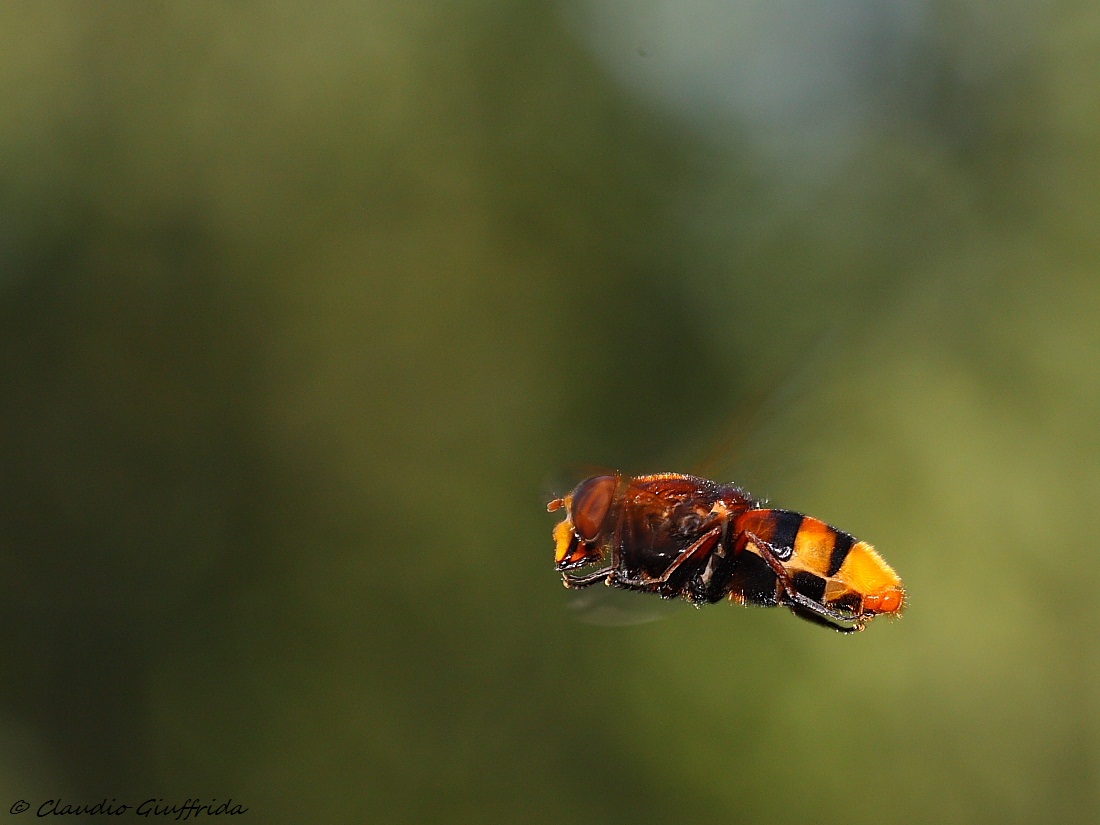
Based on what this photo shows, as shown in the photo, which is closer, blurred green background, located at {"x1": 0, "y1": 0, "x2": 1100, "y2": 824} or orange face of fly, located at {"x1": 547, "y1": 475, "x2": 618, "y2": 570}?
orange face of fly, located at {"x1": 547, "y1": 475, "x2": 618, "y2": 570}

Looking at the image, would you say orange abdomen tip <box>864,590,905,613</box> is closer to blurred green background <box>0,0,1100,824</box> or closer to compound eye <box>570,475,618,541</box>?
compound eye <box>570,475,618,541</box>

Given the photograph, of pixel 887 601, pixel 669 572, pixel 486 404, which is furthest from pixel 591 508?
pixel 486 404

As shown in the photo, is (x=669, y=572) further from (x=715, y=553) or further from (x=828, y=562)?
(x=828, y=562)

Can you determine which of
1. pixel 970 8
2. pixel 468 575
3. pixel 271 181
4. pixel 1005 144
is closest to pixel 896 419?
pixel 1005 144

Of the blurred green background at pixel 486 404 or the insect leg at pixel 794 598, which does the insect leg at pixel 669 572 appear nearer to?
the insect leg at pixel 794 598

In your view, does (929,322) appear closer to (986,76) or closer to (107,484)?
(986,76)

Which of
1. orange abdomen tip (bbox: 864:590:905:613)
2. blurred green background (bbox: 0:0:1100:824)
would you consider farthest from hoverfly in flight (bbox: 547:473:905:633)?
blurred green background (bbox: 0:0:1100:824)

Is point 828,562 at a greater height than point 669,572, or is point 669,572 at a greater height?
point 828,562
